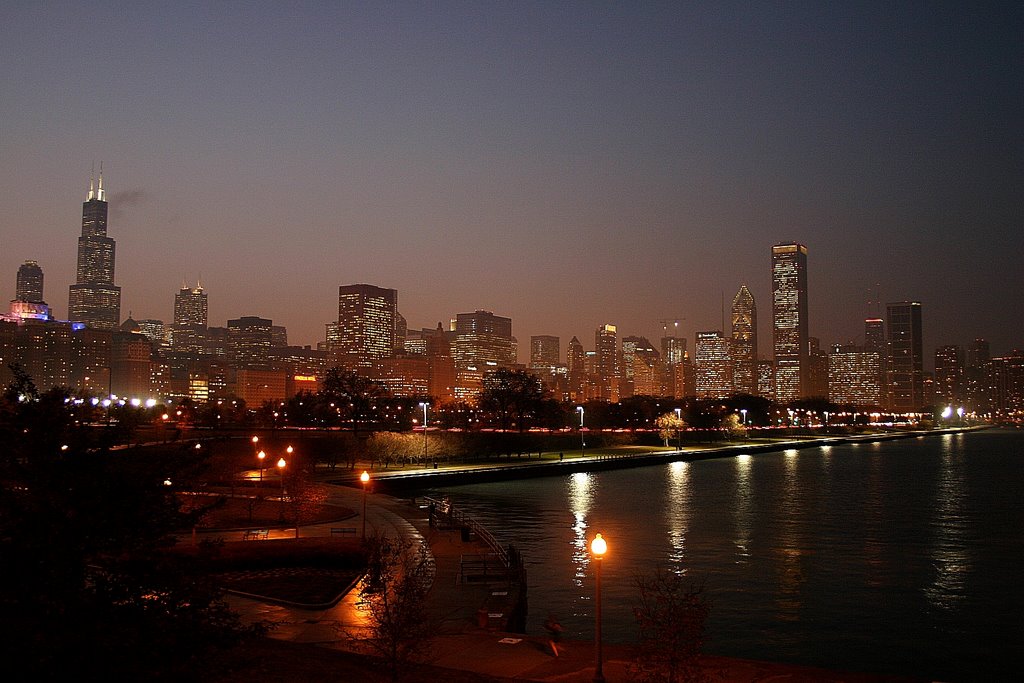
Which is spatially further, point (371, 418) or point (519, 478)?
point (371, 418)

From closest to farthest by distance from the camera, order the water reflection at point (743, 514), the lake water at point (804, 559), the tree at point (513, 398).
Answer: the lake water at point (804, 559) < the water reflection at point (743, 514) < the tree at point (513, 398)

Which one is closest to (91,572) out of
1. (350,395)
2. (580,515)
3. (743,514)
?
(580,515)

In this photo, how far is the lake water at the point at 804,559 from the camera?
2947cm

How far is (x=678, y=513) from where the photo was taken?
6700 centimetres

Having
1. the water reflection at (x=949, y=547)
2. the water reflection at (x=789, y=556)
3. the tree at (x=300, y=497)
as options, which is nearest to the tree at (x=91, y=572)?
the water reflection at (x=789, y=556)

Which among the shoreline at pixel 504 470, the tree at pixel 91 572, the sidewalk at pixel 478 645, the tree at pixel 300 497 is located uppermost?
the tree at pixel 91 572

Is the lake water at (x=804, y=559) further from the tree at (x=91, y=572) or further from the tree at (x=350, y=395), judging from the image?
the tree at (x=350, y=395)

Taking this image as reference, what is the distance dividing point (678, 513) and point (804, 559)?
21152 mm

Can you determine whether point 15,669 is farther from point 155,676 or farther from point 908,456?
point 908,456

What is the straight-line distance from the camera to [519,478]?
96.7m

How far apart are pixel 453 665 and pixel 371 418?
129m

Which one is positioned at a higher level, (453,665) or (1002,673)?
(453,665)

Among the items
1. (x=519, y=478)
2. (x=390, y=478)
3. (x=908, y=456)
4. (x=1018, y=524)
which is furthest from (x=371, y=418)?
(x=1018, y=524)

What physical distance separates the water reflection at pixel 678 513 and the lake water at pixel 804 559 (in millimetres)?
187
